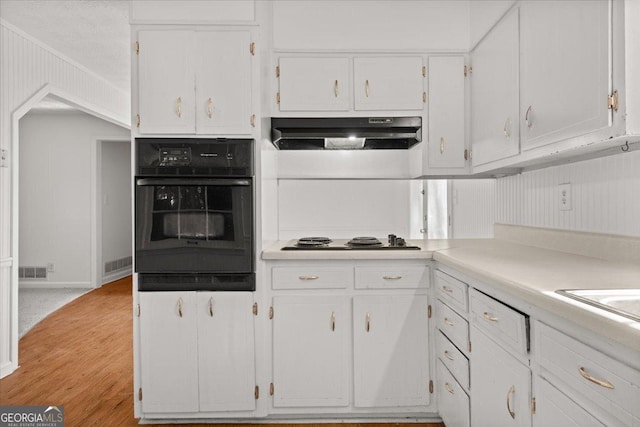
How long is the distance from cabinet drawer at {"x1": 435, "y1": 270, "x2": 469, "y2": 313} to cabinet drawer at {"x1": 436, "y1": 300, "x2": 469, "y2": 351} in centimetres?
4

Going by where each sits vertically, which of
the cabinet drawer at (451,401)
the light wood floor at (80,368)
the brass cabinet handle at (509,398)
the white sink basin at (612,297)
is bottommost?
the light wood floor at (80,368)

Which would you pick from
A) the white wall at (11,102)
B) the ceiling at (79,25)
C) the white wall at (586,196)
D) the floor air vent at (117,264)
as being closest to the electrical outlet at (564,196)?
the white wall at (586,196)

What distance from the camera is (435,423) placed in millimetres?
2365

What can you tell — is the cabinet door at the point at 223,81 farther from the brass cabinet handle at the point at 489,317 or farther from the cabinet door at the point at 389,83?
the brass cabinet handle at the point at 489,317

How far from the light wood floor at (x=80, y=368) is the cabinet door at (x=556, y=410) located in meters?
1.26

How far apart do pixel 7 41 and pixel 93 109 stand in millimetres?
1350

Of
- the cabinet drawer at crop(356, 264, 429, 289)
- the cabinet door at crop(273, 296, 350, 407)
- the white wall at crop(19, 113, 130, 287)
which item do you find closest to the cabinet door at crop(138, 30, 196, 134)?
the cabinet door at crop(273, 296, 350, 407)

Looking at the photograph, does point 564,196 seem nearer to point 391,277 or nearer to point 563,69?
point 563,69

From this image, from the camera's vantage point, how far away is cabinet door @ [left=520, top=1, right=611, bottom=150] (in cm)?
142

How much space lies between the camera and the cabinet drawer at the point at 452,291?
1.84 metres

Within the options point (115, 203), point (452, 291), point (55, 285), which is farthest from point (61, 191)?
point (452, 291)

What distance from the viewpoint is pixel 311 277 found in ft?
7.68

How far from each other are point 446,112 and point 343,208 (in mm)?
952

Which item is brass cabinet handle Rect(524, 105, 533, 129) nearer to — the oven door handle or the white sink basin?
the white sink basin
